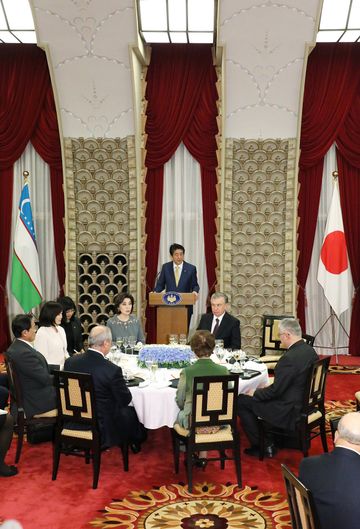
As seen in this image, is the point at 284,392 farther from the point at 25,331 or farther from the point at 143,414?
the point at 25,331

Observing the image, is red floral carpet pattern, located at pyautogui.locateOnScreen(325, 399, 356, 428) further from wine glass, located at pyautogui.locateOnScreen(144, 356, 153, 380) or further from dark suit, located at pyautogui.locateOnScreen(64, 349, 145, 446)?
dark suit, located at pyautogui.locateOnScreen(64, 349, 145, 446)

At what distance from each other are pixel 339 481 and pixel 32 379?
363 centimetres

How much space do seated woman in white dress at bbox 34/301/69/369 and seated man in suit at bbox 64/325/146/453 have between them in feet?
3.90

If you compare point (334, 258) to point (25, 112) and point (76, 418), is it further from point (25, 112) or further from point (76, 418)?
point (76, 418)

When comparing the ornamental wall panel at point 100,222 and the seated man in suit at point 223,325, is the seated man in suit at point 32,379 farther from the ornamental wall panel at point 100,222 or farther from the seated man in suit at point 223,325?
the ornamental wall panel at point 100,222

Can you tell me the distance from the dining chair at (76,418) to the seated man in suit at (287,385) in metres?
1.55

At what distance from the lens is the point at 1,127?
1086 centimetres

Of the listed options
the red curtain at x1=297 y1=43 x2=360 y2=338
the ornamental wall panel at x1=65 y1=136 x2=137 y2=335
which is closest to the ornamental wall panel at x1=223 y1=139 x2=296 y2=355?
the red curtain at x1=297 y1=43 x2=360 y2=338

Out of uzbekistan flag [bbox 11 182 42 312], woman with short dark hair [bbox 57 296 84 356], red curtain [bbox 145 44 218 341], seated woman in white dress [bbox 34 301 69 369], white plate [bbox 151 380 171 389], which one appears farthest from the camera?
red curtain [bbox 145 44 218 341]

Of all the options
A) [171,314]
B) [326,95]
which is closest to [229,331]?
[171,314]

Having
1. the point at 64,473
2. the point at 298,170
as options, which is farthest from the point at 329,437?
the point at 298,170

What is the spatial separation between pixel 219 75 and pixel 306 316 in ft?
13.7

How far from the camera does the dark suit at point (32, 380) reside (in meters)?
6.15

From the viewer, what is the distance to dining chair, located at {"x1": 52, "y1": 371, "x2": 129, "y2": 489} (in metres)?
5.58
